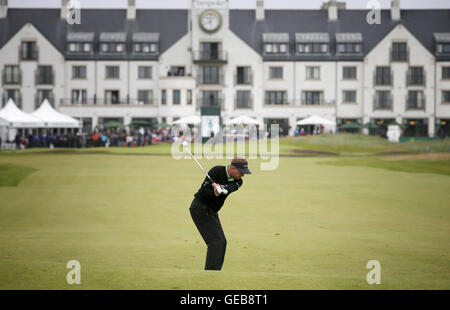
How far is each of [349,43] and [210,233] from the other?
7665 cm

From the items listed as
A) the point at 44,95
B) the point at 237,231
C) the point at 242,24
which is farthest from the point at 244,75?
the point at 237,231

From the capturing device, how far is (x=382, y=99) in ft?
280

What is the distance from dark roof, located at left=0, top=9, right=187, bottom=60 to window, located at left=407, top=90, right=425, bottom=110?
1228 inches

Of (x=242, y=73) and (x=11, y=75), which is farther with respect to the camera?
(x=11, y=75)

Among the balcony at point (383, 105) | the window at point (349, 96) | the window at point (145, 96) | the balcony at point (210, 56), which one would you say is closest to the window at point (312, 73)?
the window at point (349, 96)

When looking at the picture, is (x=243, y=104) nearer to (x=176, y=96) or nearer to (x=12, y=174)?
(x=176, y=96)

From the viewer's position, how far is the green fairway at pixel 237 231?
1062 cm

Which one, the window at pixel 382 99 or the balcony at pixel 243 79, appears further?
the window at pixel 382 99

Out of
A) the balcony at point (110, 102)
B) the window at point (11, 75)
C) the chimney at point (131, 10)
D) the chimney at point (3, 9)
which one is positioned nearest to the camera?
the balcony at point (110, 102)

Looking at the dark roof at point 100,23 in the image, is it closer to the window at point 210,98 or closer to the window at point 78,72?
the window at point 78,72

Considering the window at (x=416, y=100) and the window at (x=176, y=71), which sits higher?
the window at (x=176, y=71)

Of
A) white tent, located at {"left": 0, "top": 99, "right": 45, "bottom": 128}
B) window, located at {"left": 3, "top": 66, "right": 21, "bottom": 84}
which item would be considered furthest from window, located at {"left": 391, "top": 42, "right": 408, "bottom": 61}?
window, located at {"left": 3, "top": 66, "right": 21, "bottom": 84}

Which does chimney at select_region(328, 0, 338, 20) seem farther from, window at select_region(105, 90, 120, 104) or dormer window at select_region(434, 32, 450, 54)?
window at select_region(105, 90, 120, 104)

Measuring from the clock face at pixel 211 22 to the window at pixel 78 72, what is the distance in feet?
55.1
